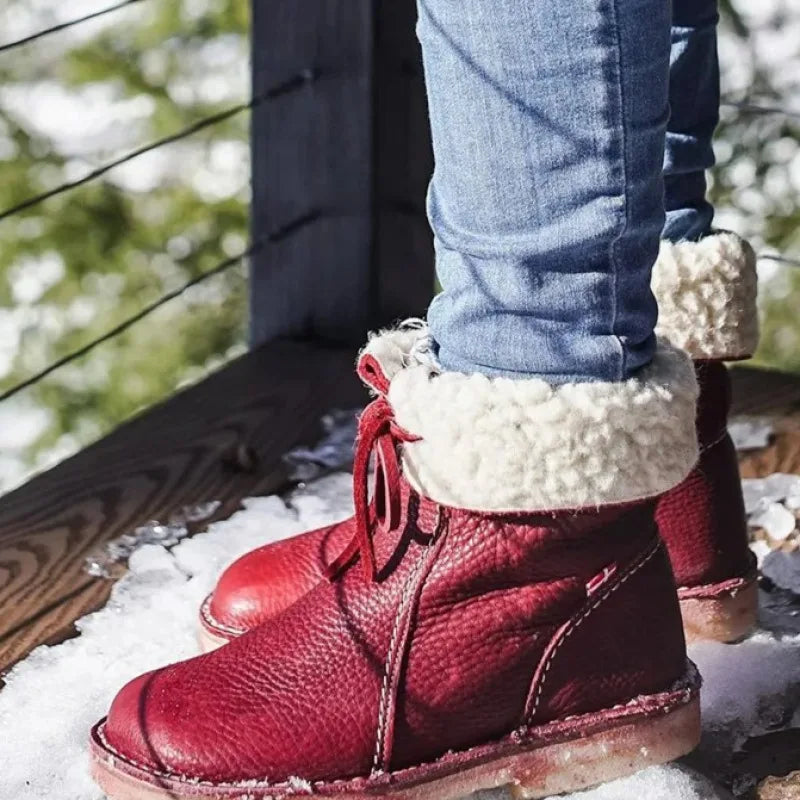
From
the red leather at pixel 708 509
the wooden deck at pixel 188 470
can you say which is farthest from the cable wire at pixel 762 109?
the red leather at pixel 708 509

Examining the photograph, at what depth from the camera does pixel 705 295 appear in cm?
117

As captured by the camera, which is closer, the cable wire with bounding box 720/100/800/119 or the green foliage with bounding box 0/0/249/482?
the cable wire with bounding box 720/100/800/119

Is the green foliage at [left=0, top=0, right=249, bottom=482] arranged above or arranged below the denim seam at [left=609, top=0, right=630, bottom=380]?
below

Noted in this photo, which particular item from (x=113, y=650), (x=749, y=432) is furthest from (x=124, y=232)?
(x=113, y=650)

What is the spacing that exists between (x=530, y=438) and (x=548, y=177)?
0.17 metres

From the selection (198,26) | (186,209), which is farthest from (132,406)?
(198,26)

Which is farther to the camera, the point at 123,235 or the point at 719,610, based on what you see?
the point at 123,235

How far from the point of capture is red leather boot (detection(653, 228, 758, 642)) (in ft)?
3.80

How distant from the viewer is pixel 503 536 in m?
0.93

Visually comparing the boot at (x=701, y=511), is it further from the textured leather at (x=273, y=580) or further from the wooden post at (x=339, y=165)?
the wooden post at (x=339, y=165)

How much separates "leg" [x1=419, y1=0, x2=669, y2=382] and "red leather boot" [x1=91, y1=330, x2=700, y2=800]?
0.03m

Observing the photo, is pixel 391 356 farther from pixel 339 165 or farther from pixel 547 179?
pixel 339 165

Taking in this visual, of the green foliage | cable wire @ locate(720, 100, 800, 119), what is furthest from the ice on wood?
the green foliage

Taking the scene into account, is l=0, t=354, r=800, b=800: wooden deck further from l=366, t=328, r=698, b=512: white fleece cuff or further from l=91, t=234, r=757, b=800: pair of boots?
l=366, t=328, r=698, b=512: white fleece cuff
